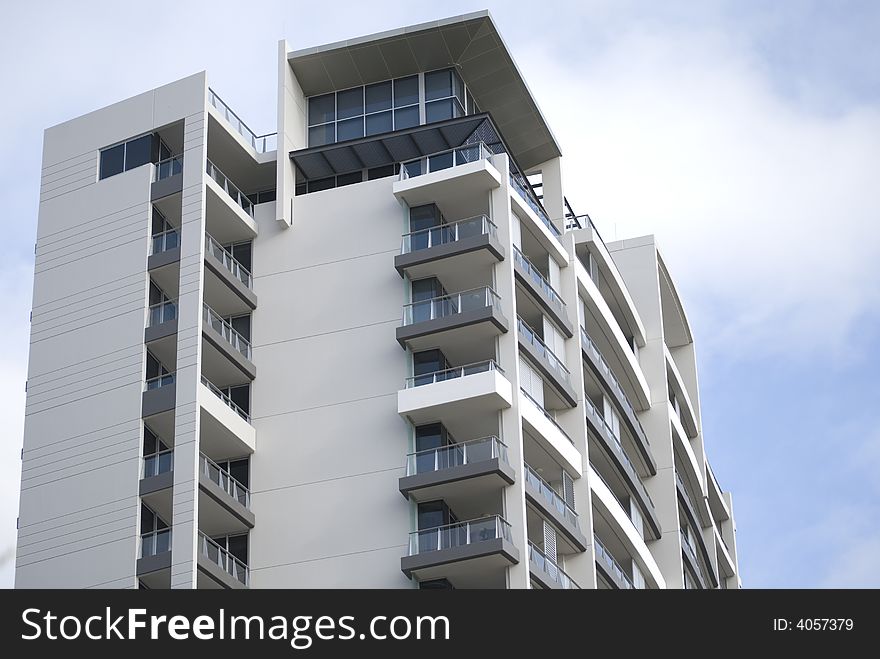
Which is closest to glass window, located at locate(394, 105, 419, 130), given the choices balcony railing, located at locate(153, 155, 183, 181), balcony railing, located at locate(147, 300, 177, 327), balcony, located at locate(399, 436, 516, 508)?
balcony railing, located at locate(153, 155, 183, 181)

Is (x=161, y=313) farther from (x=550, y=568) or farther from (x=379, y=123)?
(x=550, y=568)

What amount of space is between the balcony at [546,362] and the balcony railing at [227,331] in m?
12.0

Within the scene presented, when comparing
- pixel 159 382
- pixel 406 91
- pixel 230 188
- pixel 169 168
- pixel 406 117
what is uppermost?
pixel 406 91

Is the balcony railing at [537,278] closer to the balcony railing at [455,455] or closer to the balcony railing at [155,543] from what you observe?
the balcony railing at [455,455]

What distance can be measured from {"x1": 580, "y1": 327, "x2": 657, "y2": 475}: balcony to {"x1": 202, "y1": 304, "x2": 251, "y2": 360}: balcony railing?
53.3 ft

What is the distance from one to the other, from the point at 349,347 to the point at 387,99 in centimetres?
1465

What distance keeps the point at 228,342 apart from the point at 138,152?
32.0 ft

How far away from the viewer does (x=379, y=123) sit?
77.5 meters

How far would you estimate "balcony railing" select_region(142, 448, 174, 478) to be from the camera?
211 feet

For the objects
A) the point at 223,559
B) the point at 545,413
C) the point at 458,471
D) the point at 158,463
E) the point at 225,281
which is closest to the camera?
the point at 458,471

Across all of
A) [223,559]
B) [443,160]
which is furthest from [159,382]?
[443,160]

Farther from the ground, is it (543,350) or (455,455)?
(543,350)
